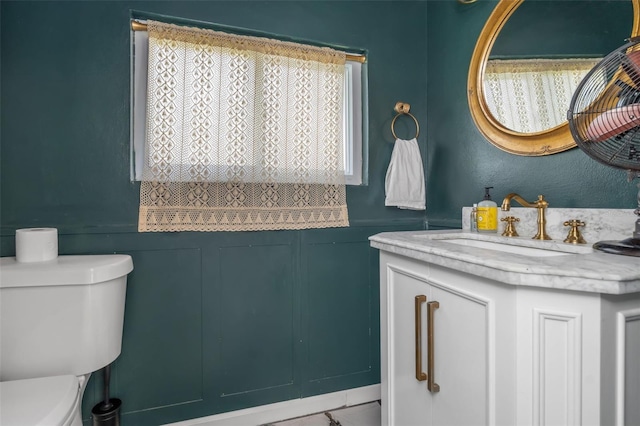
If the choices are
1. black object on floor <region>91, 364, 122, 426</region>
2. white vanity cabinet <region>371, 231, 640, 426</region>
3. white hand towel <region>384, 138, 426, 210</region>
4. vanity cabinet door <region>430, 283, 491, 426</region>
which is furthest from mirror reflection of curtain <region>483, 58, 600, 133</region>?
black object on floor <region>91, 364, 122, 426</region>

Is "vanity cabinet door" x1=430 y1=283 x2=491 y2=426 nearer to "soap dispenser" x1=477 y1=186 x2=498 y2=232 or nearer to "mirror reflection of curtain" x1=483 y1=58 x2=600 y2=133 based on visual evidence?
"soap dispenser" x1=477 y1=186 x2=498 y2=232

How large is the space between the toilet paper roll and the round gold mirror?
1697 millimetres

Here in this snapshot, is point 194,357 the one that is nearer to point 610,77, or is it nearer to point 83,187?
point 83,187

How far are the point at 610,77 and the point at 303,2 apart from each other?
125cm

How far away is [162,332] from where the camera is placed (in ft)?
4.77

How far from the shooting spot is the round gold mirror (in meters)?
1.14

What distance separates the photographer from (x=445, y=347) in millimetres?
972

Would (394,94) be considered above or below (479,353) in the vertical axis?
above

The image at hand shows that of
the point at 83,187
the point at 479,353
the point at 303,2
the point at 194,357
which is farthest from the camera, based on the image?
the point at 303,2

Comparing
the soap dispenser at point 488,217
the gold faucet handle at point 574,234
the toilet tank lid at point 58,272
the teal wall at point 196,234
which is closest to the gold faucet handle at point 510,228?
the soap dispenser at point 488,217

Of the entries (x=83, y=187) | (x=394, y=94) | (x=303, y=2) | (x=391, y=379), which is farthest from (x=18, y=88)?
(x=391, y=379)

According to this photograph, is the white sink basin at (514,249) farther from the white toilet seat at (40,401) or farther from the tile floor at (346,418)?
the white toilet seat at (40,401)

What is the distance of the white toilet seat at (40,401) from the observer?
825mm

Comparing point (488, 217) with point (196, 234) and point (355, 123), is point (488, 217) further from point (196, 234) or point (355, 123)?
point (196, 234)
